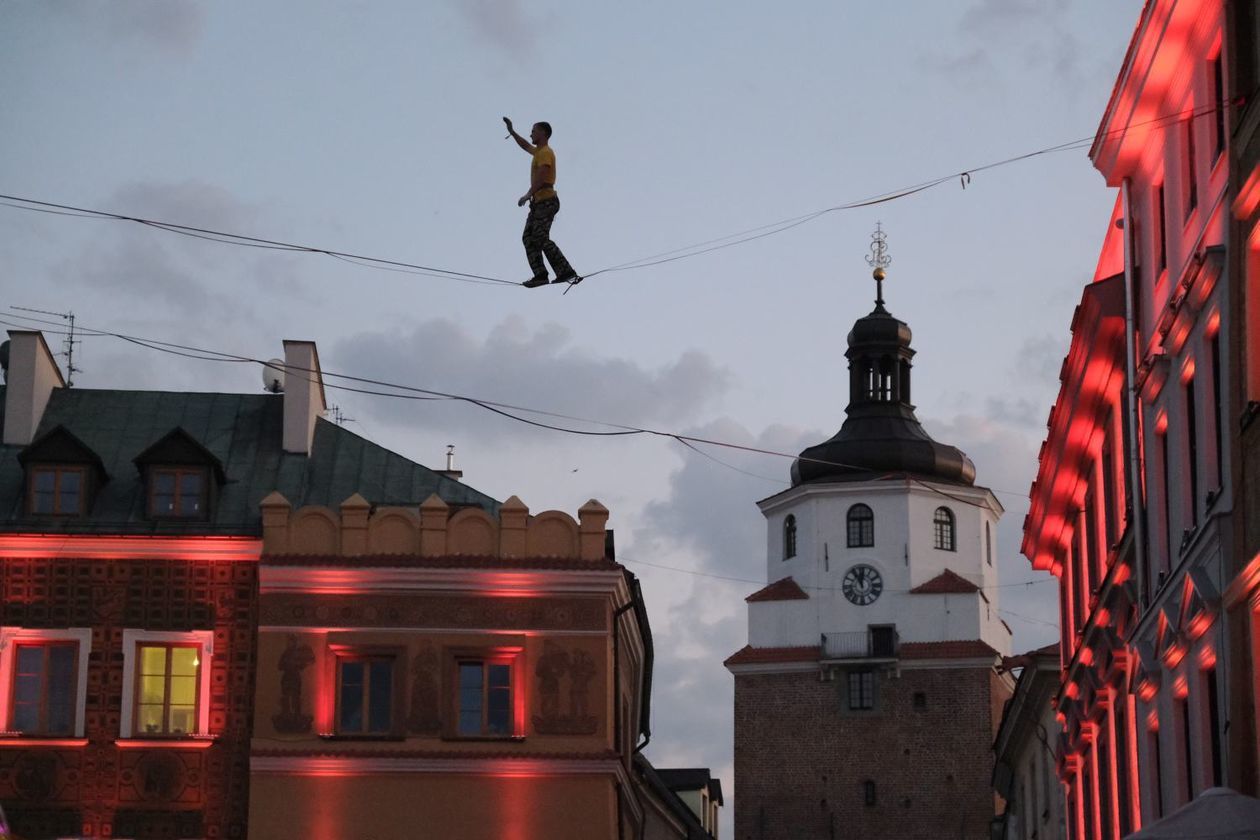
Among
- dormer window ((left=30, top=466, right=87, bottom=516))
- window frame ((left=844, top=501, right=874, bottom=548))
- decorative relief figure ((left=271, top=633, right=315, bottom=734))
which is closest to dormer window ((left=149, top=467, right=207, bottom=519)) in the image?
dormer window ((left=30, top=466, right=87, bottom=516))

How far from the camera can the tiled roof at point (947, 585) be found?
279 feet

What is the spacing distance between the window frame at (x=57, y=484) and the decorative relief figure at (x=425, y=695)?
5.69 metres

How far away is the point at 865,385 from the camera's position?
9050 centimetres

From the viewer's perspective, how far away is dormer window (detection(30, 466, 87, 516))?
122 feet

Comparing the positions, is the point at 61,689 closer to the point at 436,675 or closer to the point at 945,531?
the point at 436,675

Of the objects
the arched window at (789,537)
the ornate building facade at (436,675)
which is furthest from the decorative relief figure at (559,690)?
the arched window at (789,537)

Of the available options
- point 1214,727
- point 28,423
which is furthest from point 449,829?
point 1214,727

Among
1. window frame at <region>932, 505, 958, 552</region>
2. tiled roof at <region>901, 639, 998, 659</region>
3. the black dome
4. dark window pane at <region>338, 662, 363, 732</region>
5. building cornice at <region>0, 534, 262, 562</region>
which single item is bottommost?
dark window pane at <region>338, 662, 363, 732</region>

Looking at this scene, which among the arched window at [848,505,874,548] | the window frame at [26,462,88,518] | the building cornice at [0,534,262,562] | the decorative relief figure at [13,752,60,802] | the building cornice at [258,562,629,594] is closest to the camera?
the decorative relief figure at [13,752,60,802]

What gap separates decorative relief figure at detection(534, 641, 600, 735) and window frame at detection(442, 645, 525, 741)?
11.0 inches

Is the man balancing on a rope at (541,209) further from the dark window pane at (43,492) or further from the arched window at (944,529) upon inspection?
the arched window at (944,529)

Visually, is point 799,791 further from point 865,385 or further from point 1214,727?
point 1214,727

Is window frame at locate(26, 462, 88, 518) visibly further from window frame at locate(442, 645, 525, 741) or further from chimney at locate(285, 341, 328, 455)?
window frame at locate(442, 645, 525, 741)

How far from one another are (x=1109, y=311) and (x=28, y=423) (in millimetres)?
19833
